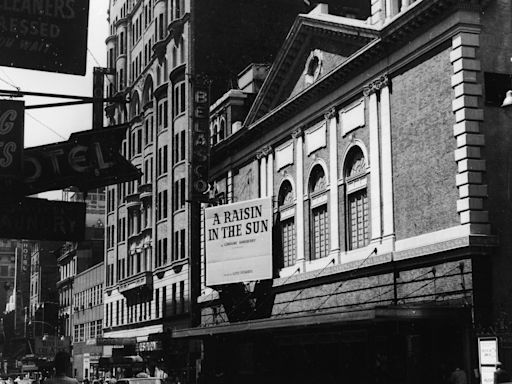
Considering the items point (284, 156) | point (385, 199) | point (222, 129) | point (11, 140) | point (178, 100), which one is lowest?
point (11, 140)

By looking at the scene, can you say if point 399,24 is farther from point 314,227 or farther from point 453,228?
point 314,227

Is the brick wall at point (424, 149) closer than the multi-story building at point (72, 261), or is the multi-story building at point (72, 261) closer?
the brick wall at point (424, 149)

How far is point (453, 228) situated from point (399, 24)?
24.2 ft

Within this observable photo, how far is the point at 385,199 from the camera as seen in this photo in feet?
105

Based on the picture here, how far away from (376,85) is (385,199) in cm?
424

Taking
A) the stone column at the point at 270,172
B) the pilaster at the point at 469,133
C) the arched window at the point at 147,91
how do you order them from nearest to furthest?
the pilaster at the point at 469,133
the stone column at the point at 270,172
the arched window at the point at 147,91

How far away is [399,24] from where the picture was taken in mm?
30812

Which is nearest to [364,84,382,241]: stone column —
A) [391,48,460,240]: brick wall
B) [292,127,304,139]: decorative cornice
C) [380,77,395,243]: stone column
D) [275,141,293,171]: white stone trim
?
[380,77,395,243]: stone column

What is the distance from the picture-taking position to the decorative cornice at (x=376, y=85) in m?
32.5

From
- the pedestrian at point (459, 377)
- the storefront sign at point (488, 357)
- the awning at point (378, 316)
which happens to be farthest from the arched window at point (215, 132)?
the storefront sign at point (488, 357)

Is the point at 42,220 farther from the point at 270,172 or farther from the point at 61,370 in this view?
the point at 270,172

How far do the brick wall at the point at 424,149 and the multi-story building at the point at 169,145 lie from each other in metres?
18.8

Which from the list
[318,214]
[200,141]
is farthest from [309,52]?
[200,141]

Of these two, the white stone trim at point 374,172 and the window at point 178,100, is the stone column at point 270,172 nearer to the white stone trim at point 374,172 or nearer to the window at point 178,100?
the white stone trim at point 374,172
